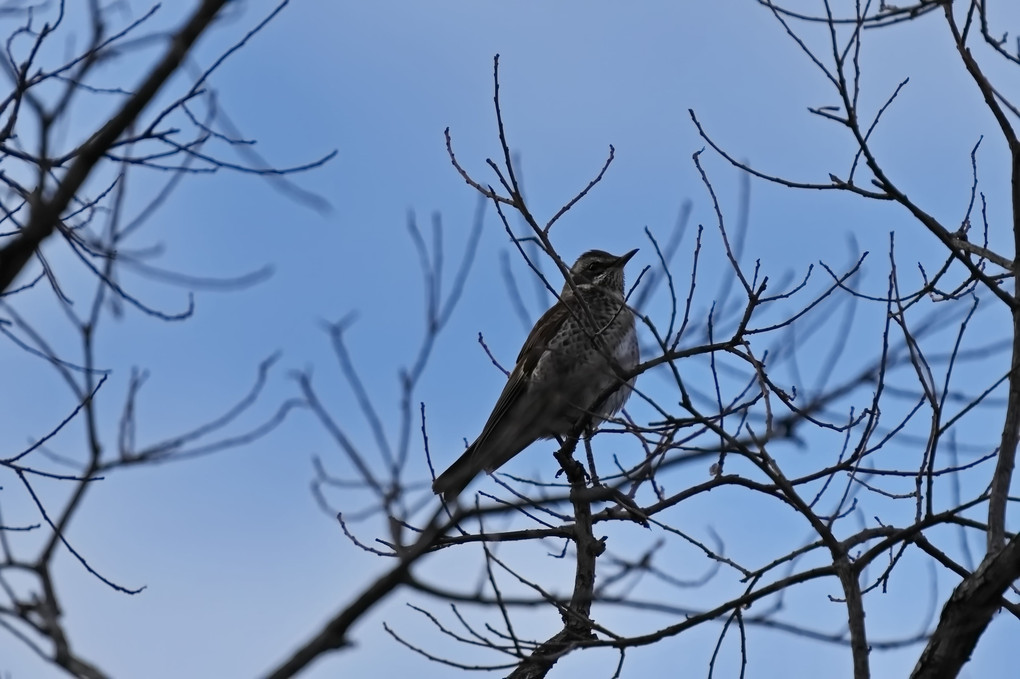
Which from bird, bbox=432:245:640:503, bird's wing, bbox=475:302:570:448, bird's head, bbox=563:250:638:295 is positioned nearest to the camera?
bird, bbox=432:245:640:503

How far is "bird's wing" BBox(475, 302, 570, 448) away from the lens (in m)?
10.4

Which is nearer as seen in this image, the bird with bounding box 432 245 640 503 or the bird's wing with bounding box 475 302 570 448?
the bird with bounding box 432 245 640 503

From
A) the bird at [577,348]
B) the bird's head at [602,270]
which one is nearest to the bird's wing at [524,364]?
the bird at [577,348]

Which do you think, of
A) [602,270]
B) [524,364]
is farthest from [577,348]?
[602,270]

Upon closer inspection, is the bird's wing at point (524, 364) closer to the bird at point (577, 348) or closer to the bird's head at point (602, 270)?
the bird at point (577, 348)

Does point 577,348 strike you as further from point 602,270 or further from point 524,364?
point 602,270

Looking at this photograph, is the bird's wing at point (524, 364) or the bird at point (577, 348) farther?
the bird's wing at point (524, 364)

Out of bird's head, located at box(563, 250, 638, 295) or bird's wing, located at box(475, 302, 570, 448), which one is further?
bird's head, located at box(563, 250, 638, 295)

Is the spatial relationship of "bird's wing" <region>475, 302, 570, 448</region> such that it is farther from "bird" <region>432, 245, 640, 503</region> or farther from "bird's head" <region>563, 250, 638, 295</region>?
"bird's head" <region>563, 250, 638, 295</region>

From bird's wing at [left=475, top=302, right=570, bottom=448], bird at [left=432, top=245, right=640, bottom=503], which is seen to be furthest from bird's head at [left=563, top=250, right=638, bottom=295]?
bird's wing at [left=475, top=302, right=570, bottom=448]

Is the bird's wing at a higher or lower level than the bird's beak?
lower

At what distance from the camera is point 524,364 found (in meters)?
10.6

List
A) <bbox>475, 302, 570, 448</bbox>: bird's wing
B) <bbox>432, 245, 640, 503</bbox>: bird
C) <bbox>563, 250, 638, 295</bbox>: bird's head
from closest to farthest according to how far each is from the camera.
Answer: <bbox>432, 245, 640, 503</bbox>: bird
<bbox>475, 302, 570, 448</bbox>: bird's wing
<bbox>563, 250, 638, 295</bbox>: bird's head

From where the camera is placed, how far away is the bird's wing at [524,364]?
10.4 meters
